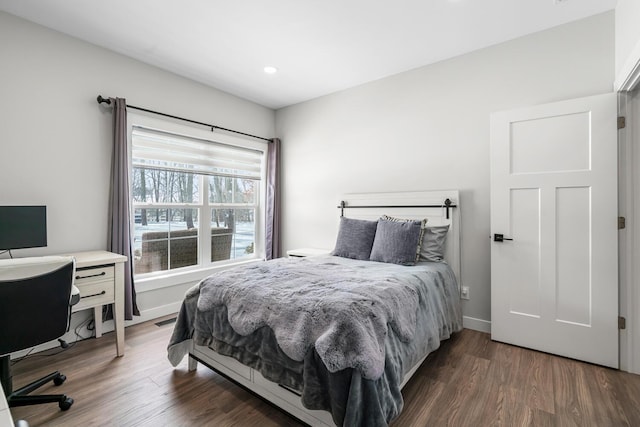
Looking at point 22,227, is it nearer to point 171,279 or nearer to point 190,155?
point 171,279

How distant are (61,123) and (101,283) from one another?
58.3 inches

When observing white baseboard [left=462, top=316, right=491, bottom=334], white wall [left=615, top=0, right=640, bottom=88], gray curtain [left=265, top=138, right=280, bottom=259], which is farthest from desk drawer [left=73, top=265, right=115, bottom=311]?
white wall [left=615, top=0, right=640, bottom=88]

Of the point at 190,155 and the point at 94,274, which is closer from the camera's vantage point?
the point at 94,274

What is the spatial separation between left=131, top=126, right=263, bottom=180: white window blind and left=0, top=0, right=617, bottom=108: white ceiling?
Result: 2.51 ft

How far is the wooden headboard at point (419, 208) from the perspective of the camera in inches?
118

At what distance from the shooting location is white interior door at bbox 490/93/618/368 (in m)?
2.24

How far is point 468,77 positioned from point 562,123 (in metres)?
0.98

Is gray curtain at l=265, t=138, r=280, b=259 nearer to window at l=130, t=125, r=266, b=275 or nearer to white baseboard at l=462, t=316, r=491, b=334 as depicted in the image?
window at l=130, t=125, r=266, b=275

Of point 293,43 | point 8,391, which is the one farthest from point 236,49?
point 8,391

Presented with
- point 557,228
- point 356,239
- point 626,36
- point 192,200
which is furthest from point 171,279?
point 626,36

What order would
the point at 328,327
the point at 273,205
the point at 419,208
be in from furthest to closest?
the point at 273,205 < the point at 419,208 < the point at 328,327

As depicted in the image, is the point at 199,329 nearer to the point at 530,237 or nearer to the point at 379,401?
the point at 379,401

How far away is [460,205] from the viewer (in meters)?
3.02

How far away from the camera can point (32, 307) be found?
1.63m
